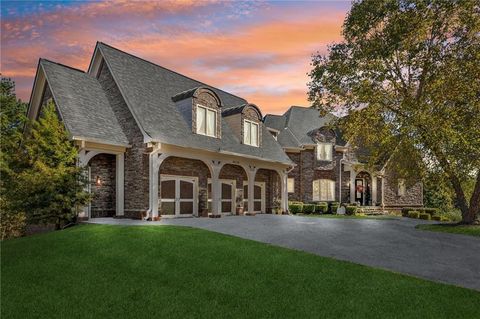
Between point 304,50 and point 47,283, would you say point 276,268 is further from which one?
point 304,50

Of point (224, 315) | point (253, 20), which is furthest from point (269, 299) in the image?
point (253, 20)

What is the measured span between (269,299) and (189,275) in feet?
6.81

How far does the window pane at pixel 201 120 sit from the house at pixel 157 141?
6cm

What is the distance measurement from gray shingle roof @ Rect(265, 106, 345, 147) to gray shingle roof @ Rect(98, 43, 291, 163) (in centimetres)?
894

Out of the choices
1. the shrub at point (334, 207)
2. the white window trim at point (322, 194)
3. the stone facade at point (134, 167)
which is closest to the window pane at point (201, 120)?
the stone facade at point (134, 167)

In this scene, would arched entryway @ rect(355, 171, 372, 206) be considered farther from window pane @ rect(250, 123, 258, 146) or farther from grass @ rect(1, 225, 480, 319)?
grass @ rect(1, 225, 480, 319)

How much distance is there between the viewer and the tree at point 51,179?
13531mm

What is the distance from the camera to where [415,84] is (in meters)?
18.2

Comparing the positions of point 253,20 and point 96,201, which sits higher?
point 253,20

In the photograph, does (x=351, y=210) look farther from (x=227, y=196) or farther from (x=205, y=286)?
(x=205, y=286)

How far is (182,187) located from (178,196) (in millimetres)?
534

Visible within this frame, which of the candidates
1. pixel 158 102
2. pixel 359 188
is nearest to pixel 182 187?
pixel 158 102

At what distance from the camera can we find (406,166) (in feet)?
64.6

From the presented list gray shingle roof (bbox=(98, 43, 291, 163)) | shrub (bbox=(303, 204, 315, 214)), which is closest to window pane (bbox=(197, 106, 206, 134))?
gray shingle roof (bbox=(98, 43, 291, 163))
